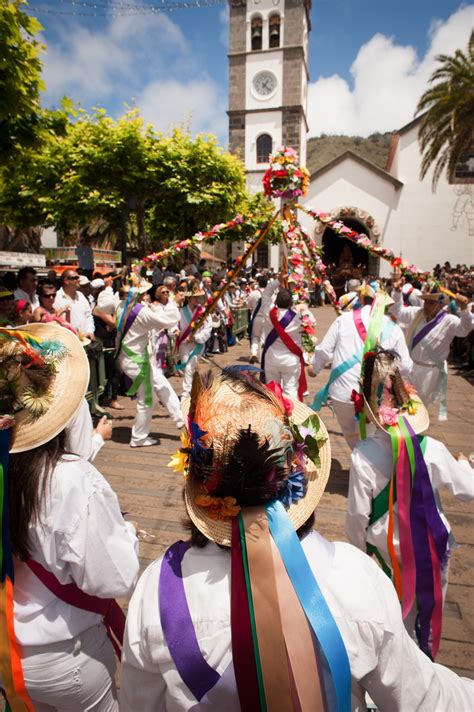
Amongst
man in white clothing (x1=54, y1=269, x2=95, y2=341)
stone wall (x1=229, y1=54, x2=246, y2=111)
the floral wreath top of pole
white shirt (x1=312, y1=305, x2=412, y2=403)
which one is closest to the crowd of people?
white shirt (x1=312, y1=305, x2=412, y2=403)

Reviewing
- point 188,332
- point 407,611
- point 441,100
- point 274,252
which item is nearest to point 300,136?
point 274,252

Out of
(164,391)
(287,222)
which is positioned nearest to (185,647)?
(164,391)

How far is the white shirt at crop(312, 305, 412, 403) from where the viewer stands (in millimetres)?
4328

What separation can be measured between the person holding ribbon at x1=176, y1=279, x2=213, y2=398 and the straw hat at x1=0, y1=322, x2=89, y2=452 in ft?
18.2

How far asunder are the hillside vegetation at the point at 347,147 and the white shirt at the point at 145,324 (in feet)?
278

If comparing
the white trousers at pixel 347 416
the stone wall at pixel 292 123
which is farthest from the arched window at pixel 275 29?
the white trousers at pixel 347 416

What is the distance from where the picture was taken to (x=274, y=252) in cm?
2891

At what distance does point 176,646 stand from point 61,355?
120cm

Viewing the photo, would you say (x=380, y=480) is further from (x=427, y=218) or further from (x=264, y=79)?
(x=264, y=79)

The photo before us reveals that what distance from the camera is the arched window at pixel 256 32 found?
2955 cm

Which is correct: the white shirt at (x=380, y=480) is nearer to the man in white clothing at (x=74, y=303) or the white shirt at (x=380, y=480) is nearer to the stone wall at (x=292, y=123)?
the man in white clothing at (x=74, y=303)

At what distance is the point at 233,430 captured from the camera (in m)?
1.26

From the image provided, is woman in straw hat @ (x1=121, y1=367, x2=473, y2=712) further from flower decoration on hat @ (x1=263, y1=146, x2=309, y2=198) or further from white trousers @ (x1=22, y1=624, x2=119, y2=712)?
flower decoration on hat @ (x1=263, y1=146, x2=309, y2=198)

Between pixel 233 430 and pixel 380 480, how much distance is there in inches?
60.5
